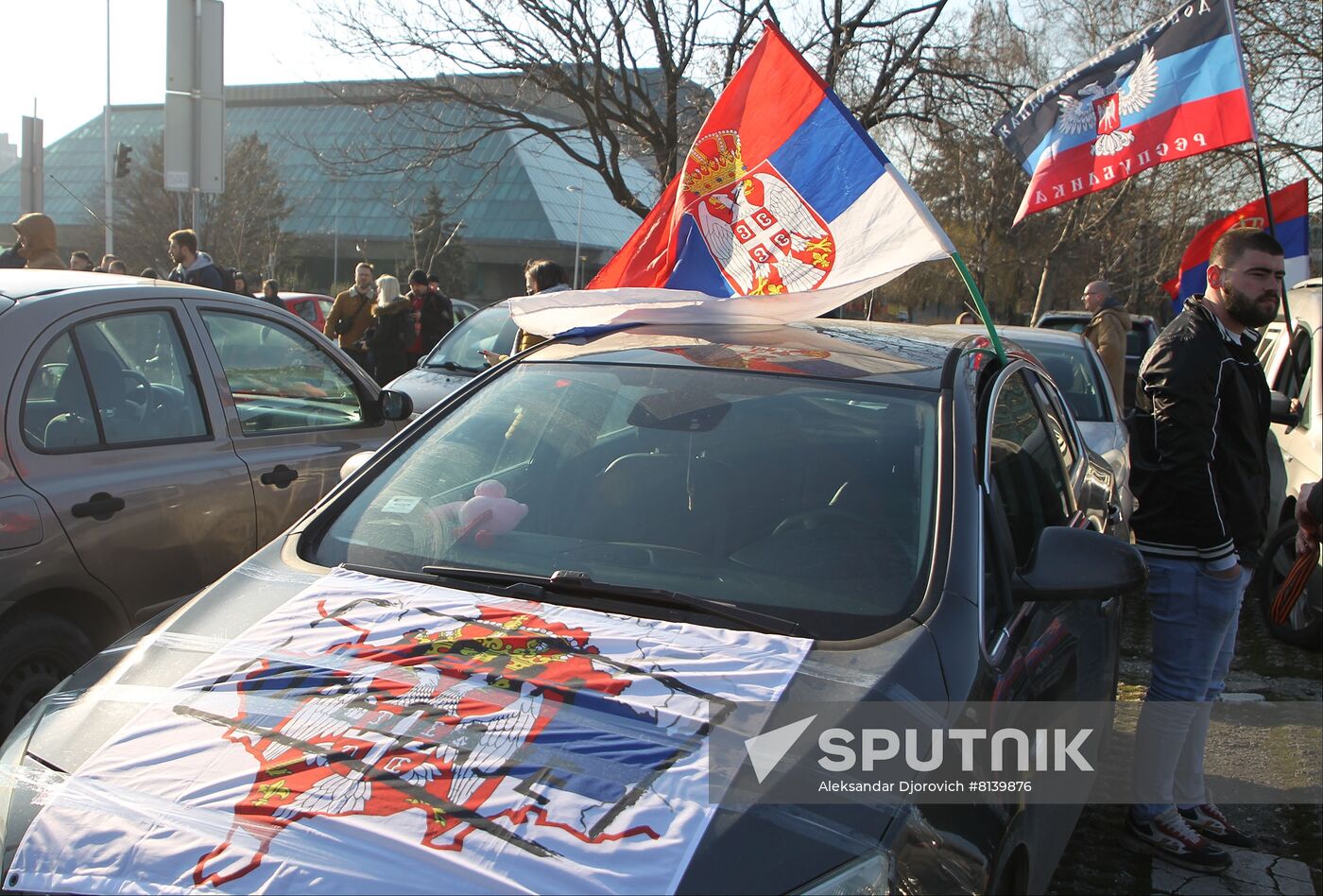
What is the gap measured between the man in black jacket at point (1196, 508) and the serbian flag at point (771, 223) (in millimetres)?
1203

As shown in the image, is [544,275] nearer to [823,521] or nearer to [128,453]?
[128,453]

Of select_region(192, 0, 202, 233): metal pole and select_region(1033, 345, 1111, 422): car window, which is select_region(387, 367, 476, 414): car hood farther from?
select_region(1033, 345, 1111, 422): car window

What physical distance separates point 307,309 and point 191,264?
993 cm

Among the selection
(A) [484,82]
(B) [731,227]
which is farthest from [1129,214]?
(B) [731,227]

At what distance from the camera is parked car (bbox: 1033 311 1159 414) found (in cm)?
1515

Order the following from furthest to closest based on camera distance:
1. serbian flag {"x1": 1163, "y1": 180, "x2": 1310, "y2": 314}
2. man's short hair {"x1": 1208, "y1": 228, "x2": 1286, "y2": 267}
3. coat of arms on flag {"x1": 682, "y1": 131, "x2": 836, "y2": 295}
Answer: serbian flag {"x1": 1163, "y1": 180, "x2": 1310, "y2": 314} < man's short hair {"x1": 1208, "y1": 228, "x2": 1286, "y2": 267} < coat of arms on flag {"x1": 682, "y1": 131, "x2": 836, "y2": 295}

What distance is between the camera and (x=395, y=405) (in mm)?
5391

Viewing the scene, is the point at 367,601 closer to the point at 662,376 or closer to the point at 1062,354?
the point at 662,376

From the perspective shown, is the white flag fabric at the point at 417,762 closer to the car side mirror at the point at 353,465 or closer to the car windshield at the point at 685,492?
the car windshield at the point at 685,492

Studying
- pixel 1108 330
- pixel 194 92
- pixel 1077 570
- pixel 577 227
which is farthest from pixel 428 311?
pixel 577 227

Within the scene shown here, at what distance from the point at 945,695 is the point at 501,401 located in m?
1.68

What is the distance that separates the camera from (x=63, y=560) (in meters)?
3.79

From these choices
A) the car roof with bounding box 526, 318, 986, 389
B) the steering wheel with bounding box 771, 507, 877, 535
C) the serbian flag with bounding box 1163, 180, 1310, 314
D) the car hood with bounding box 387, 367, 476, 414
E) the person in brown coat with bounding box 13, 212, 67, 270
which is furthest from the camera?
the car hood with bounding box 387, 367, 476, 414

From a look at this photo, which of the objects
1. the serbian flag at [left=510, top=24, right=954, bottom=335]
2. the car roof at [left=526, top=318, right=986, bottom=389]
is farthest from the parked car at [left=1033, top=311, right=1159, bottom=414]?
the car roof at [left=526, top=318, right=986, bottom=389]
